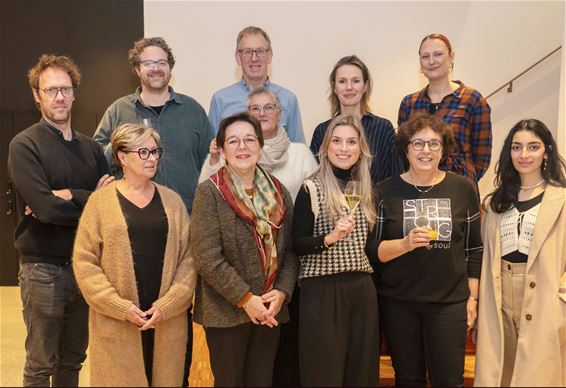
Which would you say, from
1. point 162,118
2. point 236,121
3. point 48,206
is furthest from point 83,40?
point 236,121

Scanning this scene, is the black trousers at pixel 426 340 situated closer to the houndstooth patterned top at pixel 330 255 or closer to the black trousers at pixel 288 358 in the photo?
the houndstooth patterned top at pixel 330 255

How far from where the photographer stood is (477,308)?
276cm

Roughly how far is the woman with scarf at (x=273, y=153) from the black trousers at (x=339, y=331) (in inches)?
24.6

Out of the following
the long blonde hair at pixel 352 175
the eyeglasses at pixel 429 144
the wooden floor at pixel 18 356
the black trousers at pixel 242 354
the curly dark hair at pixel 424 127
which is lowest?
the wooden floor at pixel 18 356

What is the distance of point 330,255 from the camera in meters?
2.55

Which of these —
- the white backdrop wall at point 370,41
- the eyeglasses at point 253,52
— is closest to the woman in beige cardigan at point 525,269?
the eyeglasses at point 253,52

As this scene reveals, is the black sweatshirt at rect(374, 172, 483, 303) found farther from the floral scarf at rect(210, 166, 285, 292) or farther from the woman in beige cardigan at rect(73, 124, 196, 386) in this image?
the woman in beige cardigan at rect(73, 124, 196, 386)

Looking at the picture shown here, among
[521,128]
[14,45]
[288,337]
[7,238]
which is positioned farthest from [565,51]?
[7,238]

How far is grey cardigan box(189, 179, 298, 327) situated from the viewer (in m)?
2.38

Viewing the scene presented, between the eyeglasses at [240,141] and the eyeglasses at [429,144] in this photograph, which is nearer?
the eyeglasses at [240,141]

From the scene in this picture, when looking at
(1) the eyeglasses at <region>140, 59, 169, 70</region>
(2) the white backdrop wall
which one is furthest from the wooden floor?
(2) the white backdrop wall

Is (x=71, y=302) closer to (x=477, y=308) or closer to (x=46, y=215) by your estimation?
(x=46, y=215)

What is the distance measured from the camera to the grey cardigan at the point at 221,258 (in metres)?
2.38

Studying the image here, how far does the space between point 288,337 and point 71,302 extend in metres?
1.22
